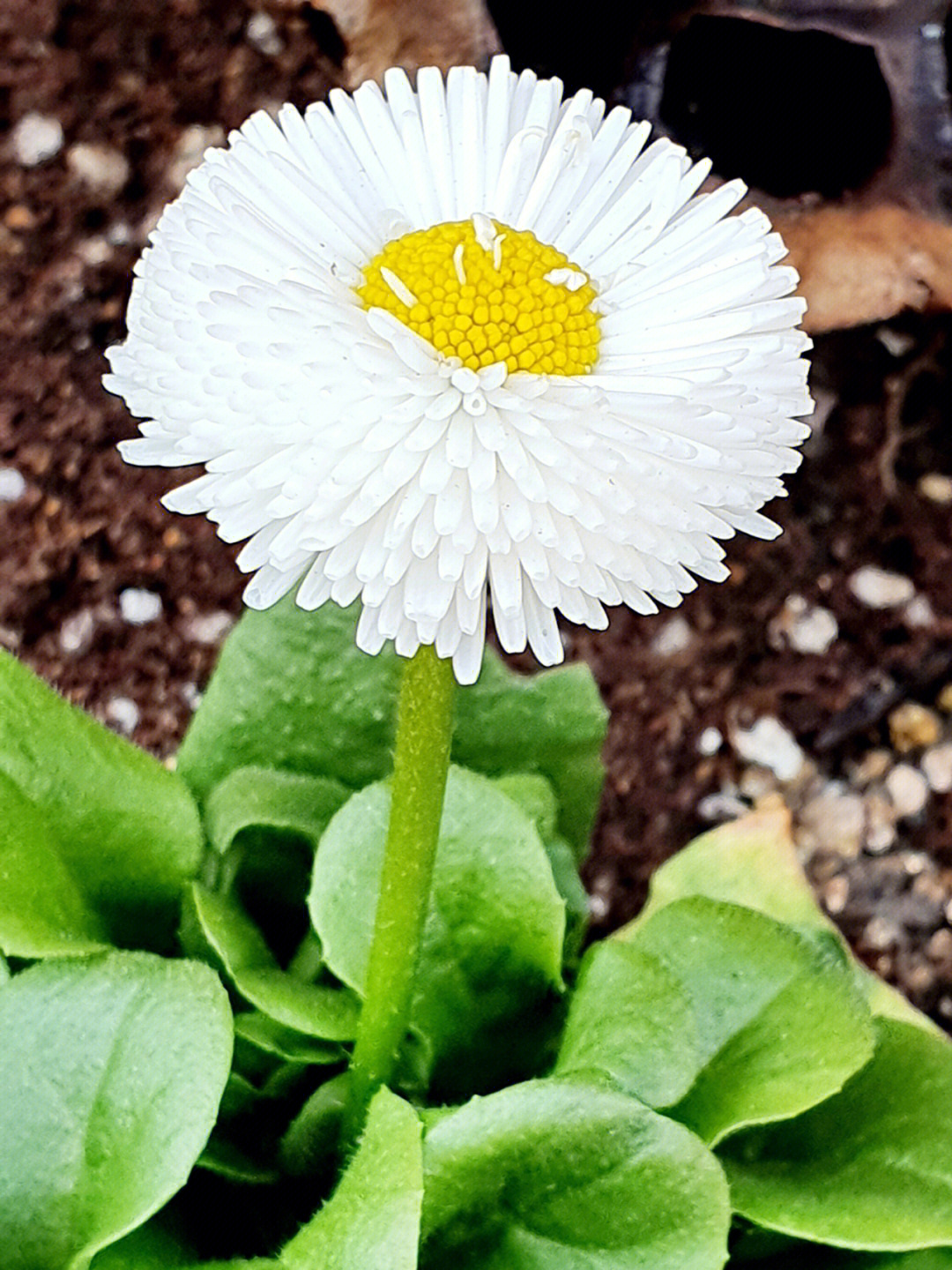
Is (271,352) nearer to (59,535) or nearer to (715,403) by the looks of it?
(715,403)

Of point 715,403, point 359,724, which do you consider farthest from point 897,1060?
point 715,403

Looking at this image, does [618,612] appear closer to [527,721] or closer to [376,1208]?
[527,721]

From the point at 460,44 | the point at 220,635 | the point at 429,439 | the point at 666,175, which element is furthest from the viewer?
the point at 220,635

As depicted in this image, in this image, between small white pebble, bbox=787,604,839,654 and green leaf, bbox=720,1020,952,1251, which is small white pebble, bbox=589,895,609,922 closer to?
small white pebble, bbox=787,604,839,654

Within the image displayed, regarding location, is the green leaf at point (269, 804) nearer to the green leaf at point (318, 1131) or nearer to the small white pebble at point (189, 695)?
the green leaf at point (318, 1131)

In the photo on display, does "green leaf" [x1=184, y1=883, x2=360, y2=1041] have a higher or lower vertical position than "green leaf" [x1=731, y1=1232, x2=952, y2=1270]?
higher

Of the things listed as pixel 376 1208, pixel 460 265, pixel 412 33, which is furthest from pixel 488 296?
pixel 412 33

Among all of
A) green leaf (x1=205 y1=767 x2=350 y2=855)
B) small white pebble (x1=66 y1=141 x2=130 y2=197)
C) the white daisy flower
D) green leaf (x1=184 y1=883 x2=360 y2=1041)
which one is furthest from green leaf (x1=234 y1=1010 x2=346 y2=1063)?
small white pebble (x1=66 y1=141 x2=130 y2=197)
